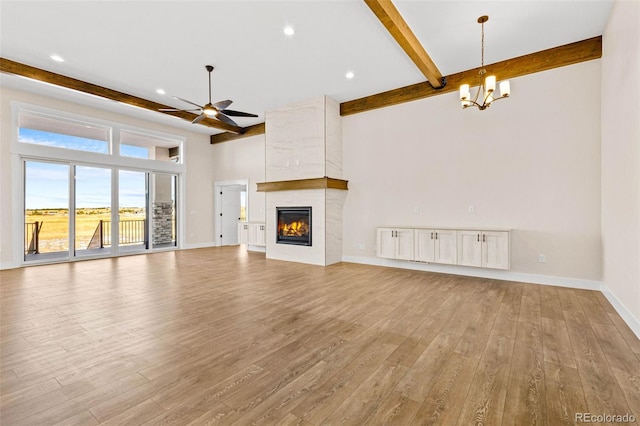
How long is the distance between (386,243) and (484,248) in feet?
5.88

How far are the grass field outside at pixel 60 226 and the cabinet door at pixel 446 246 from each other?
8.17 metres

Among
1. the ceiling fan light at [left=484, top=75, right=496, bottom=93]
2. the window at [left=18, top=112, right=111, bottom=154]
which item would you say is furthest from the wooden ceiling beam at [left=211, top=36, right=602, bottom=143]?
the window at [left=18, top=112, right=111, bottom=154]

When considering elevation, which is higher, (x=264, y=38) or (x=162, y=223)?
(x=264, y=38)

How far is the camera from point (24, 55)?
4.78 meters

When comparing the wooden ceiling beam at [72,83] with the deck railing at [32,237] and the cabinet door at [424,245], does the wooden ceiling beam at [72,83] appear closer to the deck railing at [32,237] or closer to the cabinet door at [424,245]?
the deck railing at [32,237]

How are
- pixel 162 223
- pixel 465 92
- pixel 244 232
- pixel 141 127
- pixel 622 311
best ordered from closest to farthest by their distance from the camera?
pixel 622 311 → pixel 465 92 → pixel 141 127 → pixel 162 223 → pixel 244 232

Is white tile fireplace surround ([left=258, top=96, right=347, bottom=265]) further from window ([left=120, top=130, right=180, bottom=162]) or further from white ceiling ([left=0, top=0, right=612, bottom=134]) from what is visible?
window ([left=120, top=130, right=180, bottom=162])

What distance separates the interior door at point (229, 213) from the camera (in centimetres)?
1001

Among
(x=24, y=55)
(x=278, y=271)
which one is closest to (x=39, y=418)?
(x=278, y=271)

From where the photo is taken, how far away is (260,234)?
27.3 ft

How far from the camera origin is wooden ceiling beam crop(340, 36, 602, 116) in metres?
4.30

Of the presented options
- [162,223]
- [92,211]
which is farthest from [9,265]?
[162,223]

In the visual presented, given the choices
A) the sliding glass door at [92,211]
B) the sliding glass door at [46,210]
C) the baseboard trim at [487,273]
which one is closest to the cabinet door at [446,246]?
the baseboard trim at [487,273]

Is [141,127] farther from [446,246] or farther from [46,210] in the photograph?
[446,246]
